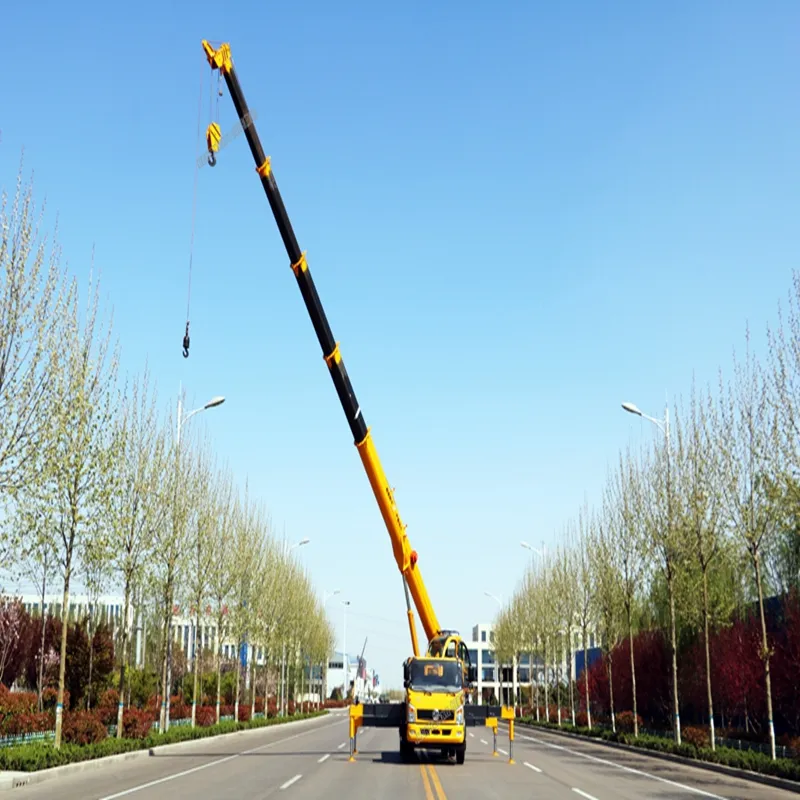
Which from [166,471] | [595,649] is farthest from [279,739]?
[595,649]

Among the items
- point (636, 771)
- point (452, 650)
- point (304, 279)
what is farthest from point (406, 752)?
point (304, 279)

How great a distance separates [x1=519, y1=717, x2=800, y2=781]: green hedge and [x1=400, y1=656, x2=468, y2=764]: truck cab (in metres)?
7.22

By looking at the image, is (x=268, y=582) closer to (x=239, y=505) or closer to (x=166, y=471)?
(x=239, y=505)

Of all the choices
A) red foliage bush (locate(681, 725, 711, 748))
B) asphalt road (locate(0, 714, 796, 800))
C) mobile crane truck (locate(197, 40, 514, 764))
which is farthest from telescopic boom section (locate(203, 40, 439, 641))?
red foliage bush (locate(681, 725, 711, 748))

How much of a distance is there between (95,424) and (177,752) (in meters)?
12.2

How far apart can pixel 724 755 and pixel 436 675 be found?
8348 mm

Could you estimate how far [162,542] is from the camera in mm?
35156

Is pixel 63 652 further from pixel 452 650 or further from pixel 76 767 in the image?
pixel 452 650

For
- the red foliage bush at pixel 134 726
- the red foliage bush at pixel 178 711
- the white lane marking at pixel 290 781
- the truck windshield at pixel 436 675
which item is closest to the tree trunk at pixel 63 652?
the white lane marking at pixel 290 781

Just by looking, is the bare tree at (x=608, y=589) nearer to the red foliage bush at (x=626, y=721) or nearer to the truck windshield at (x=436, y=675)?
the red foliage bush at (x=626, y=721)

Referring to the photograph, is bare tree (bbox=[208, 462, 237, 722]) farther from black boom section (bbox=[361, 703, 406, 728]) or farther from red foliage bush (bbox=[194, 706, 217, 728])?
black boom section (bbox=[361, 703, 406, 728])

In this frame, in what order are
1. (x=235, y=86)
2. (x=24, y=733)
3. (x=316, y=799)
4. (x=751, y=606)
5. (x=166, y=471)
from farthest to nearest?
(x=751, y=606) → (x=166, y=471) → (x=24, y=733) → (x=235, y=86) → (x=316, y=799)

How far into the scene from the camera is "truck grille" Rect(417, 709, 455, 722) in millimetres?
26641

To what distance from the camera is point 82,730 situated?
27266mm
